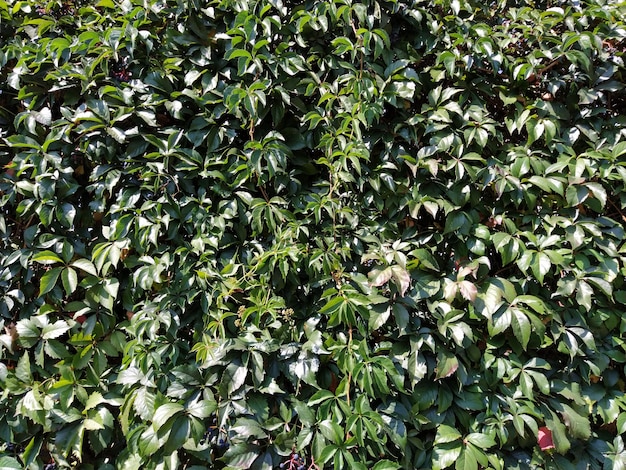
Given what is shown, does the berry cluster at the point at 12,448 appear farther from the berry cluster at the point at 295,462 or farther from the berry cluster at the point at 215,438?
the berry cluster at the point at 295,462

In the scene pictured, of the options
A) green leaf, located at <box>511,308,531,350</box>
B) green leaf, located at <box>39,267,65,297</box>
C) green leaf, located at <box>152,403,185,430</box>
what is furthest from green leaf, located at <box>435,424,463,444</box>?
green leaf, located at <box>39,267,65,297</box>

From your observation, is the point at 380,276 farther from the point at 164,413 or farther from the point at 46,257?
the point at 46,257

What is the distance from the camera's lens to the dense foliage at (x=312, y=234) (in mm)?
1598

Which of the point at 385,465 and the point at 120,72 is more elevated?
the point at 120,72

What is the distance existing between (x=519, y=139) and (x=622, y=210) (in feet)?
1.50

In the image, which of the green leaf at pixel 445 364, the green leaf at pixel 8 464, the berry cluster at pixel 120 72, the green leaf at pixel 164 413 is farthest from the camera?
the berry cluster at pixel 120 72

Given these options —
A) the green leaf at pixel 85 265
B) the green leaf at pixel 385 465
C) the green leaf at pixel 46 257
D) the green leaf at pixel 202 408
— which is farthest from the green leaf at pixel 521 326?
A: the green leaf at pixel 46 257

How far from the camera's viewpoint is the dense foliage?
1598mm

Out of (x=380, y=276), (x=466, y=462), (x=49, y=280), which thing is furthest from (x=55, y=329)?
(x=466, y=462)

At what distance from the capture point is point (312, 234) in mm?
1711

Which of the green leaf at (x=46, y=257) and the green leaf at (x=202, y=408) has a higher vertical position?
the green leaf at (x=46, y=257)

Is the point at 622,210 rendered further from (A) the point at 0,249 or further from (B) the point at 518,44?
(A) the point at 0,249

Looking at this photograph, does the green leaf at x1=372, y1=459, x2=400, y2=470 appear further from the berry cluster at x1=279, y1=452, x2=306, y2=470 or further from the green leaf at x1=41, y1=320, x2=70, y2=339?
the green leaf at x1=41, y1=320, x2=70, y2=339

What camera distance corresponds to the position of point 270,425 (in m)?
1.56
